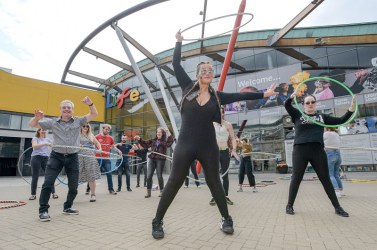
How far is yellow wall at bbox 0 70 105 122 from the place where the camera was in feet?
67.4

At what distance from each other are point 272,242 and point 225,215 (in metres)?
0.64

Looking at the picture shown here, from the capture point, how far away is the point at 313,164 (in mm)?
4520

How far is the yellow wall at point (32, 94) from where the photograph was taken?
2055cm

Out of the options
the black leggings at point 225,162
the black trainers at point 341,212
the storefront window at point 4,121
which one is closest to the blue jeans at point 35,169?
the black leggings at point 225,162

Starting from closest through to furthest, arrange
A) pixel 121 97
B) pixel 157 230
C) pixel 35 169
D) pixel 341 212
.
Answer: pixel 157 230
pixel 341 212
pixel 35 169
pixel 121 97

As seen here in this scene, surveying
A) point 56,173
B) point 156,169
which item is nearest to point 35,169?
point 56,173

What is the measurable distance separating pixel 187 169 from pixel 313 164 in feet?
8.48

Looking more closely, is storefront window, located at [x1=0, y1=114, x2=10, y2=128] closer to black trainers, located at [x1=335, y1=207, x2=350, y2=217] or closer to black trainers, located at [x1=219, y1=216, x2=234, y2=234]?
black trainers, located at [x1=219, y1=216, x2=234, y2=234]

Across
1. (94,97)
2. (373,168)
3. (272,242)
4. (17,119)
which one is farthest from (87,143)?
(94,97)

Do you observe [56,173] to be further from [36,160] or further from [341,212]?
[341,212]

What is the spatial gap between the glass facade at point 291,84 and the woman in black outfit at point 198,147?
37.0 ft

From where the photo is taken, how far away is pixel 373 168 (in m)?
14.6

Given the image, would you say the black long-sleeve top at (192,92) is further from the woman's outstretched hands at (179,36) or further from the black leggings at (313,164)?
the black leggings at (313,164)

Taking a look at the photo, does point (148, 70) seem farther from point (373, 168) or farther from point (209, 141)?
point (209, 141)
